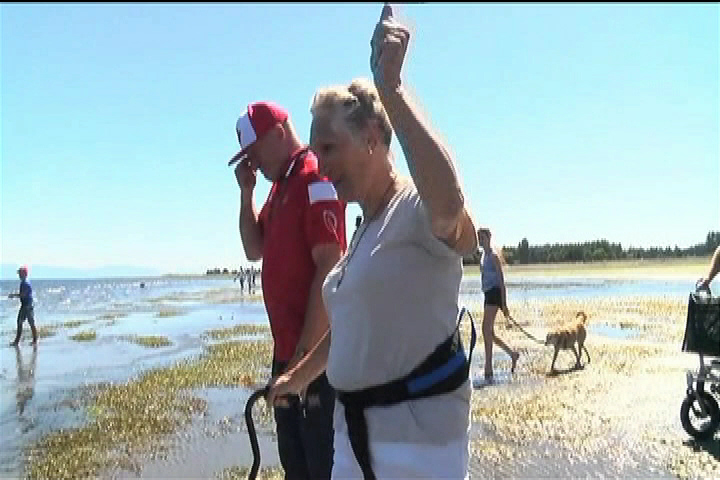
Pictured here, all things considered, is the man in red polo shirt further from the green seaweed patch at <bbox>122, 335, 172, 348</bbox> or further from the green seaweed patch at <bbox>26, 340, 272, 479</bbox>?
the green seaweed patch at <bbox>122, 335, 172, 348</bbox>

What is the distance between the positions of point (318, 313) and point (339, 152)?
3.24ft

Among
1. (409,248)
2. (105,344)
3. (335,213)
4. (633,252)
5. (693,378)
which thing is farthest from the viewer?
(633,252)

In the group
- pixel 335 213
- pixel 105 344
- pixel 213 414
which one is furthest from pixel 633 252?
pixel 335 213

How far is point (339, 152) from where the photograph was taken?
89.0 inches

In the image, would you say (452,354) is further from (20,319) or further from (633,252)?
(633,252)

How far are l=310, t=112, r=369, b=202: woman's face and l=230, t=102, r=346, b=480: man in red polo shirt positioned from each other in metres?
0.72

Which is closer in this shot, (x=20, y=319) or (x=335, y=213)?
(x=335, y=213)

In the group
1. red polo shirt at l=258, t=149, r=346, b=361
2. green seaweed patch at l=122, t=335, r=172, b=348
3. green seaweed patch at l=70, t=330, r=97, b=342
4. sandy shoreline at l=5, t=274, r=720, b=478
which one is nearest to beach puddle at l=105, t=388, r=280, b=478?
sandy shoreline at l=5, t=274, r=720, b=478

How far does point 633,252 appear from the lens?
3260 inches

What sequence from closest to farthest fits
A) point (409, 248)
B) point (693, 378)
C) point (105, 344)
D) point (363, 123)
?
point (409, 248) < point (363, 123) < point (693, 378) < point (105, 344)

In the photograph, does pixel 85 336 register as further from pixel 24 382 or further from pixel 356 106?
pixel 356 106

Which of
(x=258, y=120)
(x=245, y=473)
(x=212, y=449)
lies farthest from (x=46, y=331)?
(x=258, y=120)

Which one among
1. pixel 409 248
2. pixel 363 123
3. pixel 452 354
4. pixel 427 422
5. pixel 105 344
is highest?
pixel 363 123

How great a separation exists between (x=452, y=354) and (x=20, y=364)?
15.5 m
